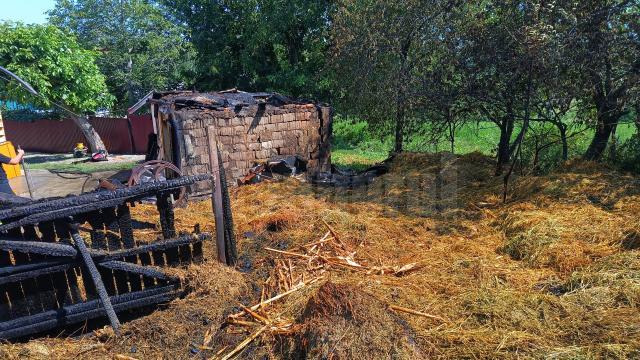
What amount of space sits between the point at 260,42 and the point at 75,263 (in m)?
14.3

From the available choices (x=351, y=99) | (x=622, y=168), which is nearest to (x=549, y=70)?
(x=622, y=168)

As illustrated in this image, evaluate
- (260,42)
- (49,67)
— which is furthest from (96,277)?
(49,67)

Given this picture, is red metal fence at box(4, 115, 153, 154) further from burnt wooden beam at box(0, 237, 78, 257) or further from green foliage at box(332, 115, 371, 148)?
burnt wooden beam at box(0, 237, 78, 257)

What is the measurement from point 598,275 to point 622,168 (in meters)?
5.12

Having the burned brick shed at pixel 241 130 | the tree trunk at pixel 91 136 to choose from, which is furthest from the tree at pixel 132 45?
the burned brick shed at pixel 241 130

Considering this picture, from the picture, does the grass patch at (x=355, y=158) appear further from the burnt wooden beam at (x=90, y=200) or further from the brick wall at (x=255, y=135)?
the burnt wooden beam at (x=90, y=200)

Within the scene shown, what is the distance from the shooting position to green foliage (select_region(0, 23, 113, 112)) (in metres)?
14.8

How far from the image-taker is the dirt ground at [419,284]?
3.64 meters

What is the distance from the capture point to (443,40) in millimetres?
10094

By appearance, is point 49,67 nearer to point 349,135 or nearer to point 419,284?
point 349,135

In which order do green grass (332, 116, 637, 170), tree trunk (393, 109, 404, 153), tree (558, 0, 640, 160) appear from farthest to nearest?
green grass (332, 116, 637, 170) < tree trunk (393, 109, 404, 153) < tree (558, 0, 640, 160)

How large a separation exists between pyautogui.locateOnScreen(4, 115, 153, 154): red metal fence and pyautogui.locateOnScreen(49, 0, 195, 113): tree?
430 cm

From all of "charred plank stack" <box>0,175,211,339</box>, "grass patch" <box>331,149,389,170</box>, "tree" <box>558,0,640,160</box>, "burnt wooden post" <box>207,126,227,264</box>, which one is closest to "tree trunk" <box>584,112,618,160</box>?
"tree" <box>558,0,640,160</box>

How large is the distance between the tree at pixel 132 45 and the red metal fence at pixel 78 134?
4301mm
